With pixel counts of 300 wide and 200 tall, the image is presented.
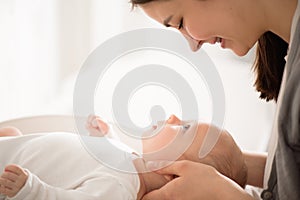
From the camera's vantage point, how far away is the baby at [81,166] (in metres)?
1.04

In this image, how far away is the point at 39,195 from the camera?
104cm

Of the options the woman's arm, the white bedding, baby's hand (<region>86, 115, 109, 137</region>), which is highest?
baby's hand (<region>86, 115, 109, 137</region>)

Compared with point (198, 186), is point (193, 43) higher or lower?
higher

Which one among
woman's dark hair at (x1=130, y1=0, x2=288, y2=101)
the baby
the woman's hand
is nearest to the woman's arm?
the baby

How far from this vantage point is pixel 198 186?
1.11 meters

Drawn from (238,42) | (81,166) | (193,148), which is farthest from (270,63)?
(81,166)

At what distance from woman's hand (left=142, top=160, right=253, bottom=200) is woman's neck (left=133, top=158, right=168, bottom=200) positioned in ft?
0.23

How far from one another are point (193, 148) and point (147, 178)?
0.13 metres

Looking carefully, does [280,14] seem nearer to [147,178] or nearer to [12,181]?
[147,178]

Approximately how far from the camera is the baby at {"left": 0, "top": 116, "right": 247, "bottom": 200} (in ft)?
3.42

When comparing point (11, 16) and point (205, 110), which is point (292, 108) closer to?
point (205, 110)

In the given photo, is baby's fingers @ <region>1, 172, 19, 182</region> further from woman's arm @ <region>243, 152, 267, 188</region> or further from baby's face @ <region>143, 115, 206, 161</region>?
woman's arm @ <region>243, 152, 267, 188</region>

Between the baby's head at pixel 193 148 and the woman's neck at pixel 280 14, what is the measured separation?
28cm

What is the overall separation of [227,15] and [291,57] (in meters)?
0.20
